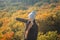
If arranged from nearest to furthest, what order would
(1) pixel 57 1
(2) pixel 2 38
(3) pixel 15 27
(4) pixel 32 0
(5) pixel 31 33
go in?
(5) pixel 31 33 < (2) pixel 2 38 < (3) pixel 15 27 < (1) pixel 57 1 < (4) pixel 32 0

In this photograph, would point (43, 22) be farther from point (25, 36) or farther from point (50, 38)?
point (25, 36)

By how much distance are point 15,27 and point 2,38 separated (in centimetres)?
299

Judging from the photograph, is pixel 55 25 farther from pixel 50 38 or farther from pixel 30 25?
pixel 30 25

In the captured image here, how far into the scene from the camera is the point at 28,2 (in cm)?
3903

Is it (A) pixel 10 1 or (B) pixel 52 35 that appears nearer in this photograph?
(B) pixel 52 35

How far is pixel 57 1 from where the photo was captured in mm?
33438

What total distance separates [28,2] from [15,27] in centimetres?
2534

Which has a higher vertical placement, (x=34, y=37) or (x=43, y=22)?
(x=34, y=37)

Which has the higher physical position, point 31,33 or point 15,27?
point 31,33

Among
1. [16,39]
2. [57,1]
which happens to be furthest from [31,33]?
[57,1]

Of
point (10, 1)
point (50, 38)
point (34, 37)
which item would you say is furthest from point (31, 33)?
point (10, 1)

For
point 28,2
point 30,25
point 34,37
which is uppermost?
point 30,25

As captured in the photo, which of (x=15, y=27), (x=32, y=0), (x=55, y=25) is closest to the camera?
(x=55, y=25)

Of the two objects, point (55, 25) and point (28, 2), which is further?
point (28, 2)
